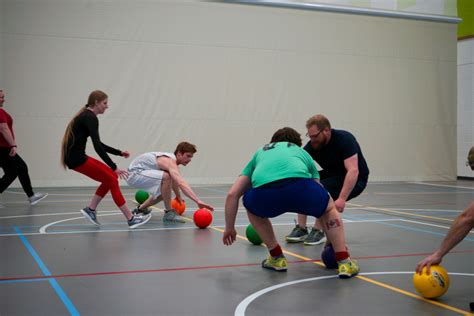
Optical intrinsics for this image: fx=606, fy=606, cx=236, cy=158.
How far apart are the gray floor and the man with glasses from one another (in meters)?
0.52

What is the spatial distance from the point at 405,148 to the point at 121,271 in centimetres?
1339

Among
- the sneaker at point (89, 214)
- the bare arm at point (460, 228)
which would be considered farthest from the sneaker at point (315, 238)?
the sneaker at point (89, 214)

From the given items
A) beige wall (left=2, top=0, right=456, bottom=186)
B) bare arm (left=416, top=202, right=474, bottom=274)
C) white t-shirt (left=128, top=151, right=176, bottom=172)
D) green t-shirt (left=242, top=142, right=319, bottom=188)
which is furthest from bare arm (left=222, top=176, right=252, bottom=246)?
beige wall (left=2, top=0, right=456, bottom=186)

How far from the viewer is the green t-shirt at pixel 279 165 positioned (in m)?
4.38

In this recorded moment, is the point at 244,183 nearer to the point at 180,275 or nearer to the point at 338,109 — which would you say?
the point at 180,275

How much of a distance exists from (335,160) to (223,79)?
9637 millimetres

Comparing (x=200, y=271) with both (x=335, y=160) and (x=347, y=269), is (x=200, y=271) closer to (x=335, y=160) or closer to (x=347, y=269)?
(x=347, y=269)

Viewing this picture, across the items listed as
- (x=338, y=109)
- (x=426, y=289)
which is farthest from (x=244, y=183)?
(x=338, y=109)

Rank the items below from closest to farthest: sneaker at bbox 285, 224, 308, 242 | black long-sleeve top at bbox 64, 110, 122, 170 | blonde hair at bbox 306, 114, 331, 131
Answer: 1. blonde hair at bbox 306, 114, 331, 131
2. sneaker at bbox 285, 224, 308, 242
3. black long-sleeve top at bbox 64, 110, 122, 170

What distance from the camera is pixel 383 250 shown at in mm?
5758

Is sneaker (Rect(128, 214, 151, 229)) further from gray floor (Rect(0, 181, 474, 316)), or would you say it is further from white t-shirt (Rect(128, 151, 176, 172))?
white t-shirt (Rect(128, 151, 176, 172))

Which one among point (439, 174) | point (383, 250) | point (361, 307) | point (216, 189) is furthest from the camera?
point (439, 174)

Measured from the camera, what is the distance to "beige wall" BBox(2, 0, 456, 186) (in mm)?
13641

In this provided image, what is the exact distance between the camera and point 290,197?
4.38m
